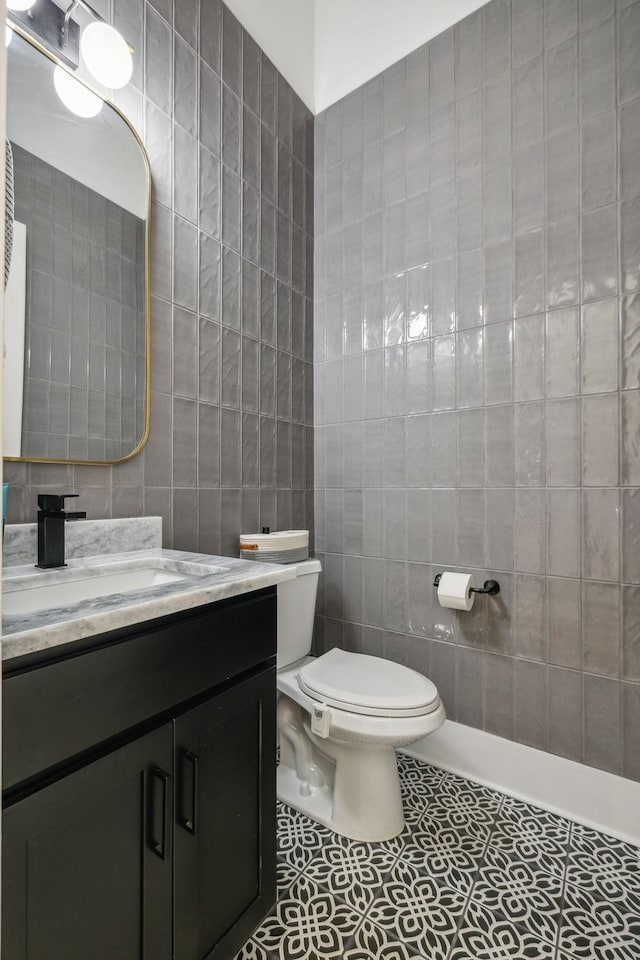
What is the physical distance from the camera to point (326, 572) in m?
2.17

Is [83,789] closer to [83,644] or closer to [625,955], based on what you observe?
[83,644]

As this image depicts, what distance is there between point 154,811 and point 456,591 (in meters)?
1.18

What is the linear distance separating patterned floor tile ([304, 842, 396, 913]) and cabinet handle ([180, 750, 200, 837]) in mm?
600

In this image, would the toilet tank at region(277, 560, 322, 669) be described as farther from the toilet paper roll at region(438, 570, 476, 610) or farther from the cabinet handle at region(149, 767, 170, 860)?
the cabinet handle at region(149, 767, 170, 860)

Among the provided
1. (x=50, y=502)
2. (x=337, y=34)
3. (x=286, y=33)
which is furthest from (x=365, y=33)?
(x=50, y=502)

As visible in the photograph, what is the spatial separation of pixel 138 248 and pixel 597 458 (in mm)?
1583

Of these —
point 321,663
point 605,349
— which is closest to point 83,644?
point 321,663

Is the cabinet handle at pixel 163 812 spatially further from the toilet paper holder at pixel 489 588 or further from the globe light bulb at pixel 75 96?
the globe light bulb at pixel 75 96

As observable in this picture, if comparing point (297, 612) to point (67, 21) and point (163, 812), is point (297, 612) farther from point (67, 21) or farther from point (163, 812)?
point (67, 21)

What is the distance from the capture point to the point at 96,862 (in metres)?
0.75

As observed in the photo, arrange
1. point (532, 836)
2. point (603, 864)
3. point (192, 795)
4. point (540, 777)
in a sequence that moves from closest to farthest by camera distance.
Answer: point (192, 795) < point (603, 864) < point (532, 836) < point (540, 777)

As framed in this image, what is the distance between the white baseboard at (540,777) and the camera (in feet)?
4.85

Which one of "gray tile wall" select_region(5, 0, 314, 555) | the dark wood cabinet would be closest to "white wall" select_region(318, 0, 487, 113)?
"gray tile wall" select_region(5, 0, 314, 555)

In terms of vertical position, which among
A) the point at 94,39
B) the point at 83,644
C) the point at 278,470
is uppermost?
the point at 94,39
